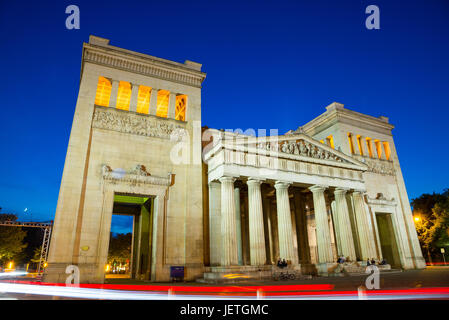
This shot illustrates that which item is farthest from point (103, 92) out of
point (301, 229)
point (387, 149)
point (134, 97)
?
point (387, 149)

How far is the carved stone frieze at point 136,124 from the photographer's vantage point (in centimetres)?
2831

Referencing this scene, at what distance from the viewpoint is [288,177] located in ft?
102

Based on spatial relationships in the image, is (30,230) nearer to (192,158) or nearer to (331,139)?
(192,158)

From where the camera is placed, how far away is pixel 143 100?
33562 mm

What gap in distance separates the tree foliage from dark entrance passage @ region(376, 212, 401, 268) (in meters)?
14.7

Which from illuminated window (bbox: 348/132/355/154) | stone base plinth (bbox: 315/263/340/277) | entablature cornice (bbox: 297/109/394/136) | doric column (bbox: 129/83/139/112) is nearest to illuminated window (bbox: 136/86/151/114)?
doric column (bbox: 129/83/139/112)

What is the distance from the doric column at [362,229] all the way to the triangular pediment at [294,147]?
12.9ft

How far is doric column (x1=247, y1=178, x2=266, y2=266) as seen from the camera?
26812 mm

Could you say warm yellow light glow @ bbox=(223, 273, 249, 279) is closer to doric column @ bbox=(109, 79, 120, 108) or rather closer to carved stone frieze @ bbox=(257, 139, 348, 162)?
carved stone frieze @ bbox=(257, 139, 348, 162)

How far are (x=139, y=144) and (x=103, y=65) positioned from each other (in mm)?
9304

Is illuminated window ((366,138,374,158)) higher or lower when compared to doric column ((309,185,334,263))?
higher

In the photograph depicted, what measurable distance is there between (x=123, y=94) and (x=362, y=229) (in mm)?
31752

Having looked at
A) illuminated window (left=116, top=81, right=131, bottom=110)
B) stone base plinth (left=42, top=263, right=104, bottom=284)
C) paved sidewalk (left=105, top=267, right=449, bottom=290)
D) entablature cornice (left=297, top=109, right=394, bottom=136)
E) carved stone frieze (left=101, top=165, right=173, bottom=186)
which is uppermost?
entablature cornice (left=297, top=109, right=394, bottom=136)
